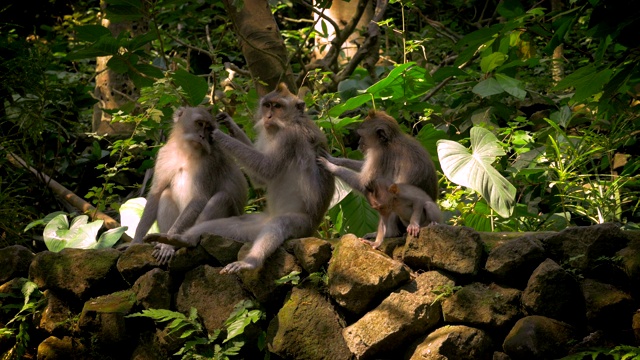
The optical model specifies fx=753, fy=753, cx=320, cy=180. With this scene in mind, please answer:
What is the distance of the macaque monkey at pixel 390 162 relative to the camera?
4938 millimetres

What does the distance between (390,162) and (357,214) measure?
4.63ft

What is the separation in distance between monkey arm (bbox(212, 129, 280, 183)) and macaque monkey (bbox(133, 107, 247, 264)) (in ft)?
0.76

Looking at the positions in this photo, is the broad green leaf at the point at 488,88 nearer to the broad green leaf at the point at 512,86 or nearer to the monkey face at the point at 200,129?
the broad green leaf at the point at 512,86

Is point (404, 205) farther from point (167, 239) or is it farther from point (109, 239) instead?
point (109, 239)

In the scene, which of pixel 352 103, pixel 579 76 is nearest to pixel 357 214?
pixel 352 103

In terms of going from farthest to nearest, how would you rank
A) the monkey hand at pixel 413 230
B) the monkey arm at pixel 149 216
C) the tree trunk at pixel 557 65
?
the tree trunk at pixel 557 65
the monkey arm at pixel 149 216
the monkey hand at pixel 413 230

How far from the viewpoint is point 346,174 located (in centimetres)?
525

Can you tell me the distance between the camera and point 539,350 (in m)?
4.00

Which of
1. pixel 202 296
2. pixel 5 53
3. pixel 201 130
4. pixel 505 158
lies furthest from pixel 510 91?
pixel 5 53

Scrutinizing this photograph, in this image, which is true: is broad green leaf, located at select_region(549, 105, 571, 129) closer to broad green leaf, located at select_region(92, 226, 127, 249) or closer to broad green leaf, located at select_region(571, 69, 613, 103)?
broad green leaf, located at select_region(571, 69, 613, 103)

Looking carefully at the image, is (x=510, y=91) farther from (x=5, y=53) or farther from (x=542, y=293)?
(x=5, y=53)

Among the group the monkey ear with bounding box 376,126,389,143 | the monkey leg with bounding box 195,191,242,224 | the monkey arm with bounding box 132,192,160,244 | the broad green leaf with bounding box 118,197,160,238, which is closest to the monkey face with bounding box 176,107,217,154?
the monkey leg with bounding box 195,191,242,224

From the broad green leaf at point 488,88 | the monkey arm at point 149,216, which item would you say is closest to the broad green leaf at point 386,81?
the broad green leaf at point 488,88

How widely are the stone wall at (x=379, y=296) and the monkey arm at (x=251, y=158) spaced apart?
631mm
